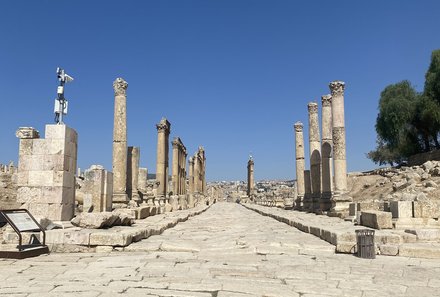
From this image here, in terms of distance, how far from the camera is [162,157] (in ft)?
93.1

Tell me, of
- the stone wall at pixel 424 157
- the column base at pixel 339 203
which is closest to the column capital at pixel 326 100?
the column base at pixel 339 203

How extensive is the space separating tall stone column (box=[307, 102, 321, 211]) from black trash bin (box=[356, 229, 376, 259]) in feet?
54.0

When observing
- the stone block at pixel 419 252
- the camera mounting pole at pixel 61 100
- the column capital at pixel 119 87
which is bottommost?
the stone block at pixel 419 252

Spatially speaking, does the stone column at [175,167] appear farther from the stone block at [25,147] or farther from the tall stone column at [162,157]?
the stone block at [25,147]

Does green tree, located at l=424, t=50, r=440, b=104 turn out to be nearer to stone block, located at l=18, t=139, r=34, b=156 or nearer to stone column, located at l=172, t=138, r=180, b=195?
stone column, located at l=172, t=138, r=180, b=195

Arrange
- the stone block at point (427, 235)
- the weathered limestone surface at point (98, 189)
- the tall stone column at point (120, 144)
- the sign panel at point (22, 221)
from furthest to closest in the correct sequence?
1. the tall stone column at point (120, 144)
2. the weathered limestone surface at point (98, 189)
3. the stone block at point (427, 235)
4. the sign panel at point (22, 221)

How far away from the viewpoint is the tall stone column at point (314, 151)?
24.2m

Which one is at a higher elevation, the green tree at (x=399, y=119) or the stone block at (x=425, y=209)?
the green tree at (x=399, y=119)

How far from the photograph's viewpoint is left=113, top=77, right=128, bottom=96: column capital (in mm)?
19953

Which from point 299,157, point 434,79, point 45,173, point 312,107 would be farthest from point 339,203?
point 434,79

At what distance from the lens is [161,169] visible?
91.9 feet

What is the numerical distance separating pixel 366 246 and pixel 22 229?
19.9ft

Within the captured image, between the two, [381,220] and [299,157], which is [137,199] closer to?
[299,157]

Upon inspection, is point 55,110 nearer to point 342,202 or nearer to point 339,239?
point 339,239
